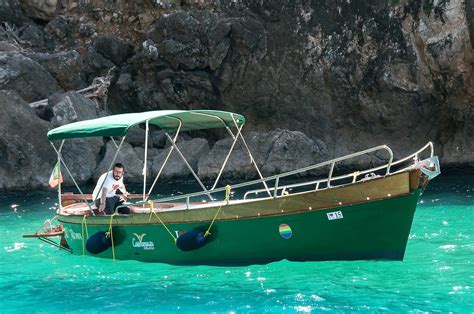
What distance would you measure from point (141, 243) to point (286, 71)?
2129cm

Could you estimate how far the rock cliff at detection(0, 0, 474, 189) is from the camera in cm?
2853

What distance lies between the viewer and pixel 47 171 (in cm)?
2600

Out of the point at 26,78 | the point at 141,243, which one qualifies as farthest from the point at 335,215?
the point at 26,78

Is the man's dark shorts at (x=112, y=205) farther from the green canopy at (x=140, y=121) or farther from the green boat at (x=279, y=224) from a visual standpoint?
the green canopy at (x=140, y=121)

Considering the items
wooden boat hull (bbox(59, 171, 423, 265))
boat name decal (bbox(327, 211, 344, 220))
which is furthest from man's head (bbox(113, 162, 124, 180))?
boat name decal (bbox(327, 211, 344, 220))

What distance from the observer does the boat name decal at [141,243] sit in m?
11.8

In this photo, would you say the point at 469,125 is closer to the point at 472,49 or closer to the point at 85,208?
the point at 472,49

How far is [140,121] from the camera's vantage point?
39.2 feet

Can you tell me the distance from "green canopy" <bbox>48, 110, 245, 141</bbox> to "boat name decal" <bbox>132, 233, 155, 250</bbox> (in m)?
2.06

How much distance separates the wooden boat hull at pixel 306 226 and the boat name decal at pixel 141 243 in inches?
3.1

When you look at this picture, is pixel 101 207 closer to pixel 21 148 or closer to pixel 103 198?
pixel 103 198

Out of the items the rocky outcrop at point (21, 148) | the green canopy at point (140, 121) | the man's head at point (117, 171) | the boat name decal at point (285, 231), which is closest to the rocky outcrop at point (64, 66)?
the rocky outcrop at point (21, 148)

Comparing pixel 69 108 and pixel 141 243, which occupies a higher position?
pixel 69 108

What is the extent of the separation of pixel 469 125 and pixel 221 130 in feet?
42.0
